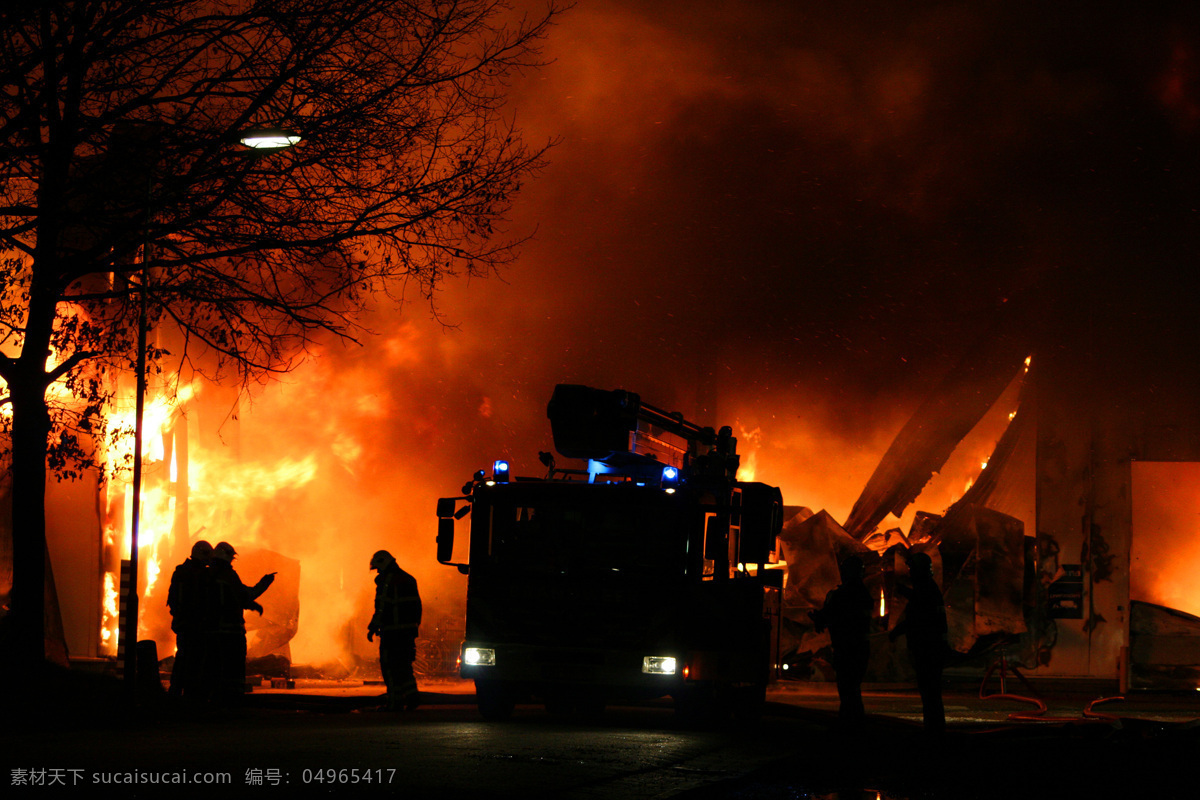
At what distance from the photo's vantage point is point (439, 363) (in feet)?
92.8

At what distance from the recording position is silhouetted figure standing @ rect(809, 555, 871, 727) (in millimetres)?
11000

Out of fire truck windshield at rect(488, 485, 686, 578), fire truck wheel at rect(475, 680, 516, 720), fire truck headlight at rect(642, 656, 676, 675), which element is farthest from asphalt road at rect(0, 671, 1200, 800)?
fire truck windshield at rect(488, 485, 686, 578)

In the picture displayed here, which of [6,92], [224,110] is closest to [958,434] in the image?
[224,110]

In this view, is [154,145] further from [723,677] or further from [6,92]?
[723,677]

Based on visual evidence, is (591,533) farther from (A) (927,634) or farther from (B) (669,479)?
(A) (927,634)

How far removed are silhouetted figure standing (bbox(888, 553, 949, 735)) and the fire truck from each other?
1550mm

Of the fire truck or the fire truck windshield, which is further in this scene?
the fire truck windshield

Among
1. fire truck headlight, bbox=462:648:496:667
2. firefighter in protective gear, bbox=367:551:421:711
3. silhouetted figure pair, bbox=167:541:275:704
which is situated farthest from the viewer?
firefighter in protective gear, bbox=367:551:421:711

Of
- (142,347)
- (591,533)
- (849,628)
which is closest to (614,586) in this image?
(591,533)

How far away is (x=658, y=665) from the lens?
35.8ft

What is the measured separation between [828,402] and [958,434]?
5.78 m

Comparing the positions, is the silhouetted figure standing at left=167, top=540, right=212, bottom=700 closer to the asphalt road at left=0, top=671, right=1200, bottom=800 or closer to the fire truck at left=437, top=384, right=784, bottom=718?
the asphalt road at left=0, top=671, right=1200, bottom=800

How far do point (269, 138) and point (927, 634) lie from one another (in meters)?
7.04

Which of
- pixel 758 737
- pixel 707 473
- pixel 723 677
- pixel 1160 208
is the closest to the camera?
pixel 758 737
